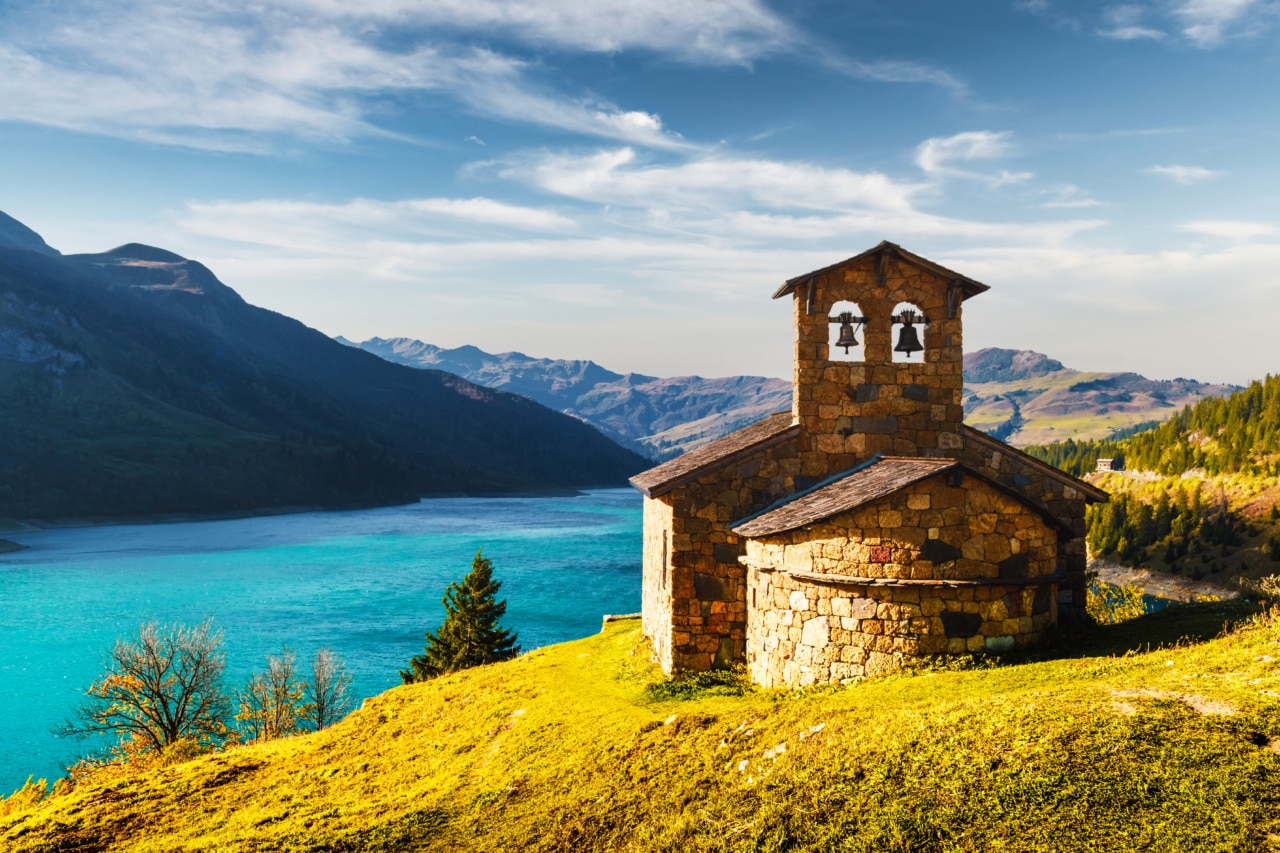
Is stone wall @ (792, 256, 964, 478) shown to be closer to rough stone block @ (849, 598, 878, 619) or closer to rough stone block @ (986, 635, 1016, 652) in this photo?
rough stone block @ (849, 598, 878, 619)

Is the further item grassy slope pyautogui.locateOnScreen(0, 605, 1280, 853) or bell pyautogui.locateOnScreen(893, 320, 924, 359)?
bell pyautogui.locateOnScreen(893, 320, 924, 359)

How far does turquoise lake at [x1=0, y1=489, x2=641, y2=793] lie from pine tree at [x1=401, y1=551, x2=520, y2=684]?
13.9m

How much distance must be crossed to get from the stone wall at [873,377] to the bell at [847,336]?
1.00 ft

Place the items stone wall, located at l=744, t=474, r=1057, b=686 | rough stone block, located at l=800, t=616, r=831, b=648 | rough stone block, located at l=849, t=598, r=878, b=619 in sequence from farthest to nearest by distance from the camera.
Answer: rough stone block, located at l=800, t=616, r=831, b=648 < rough stone block, located at l=849, t=598, r=878, b=619 < stone wall, located at l=744, t=474, r=1057, b=686

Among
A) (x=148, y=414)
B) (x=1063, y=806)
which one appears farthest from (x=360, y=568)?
(x=148, y=414)

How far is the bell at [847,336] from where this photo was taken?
1770 centimetres

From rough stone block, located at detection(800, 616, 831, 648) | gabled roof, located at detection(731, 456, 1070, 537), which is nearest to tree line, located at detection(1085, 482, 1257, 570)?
gabled roof, located at detection(731, 456, 1070, 537)

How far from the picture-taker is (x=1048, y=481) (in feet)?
57.8

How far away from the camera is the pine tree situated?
3269 centimetres

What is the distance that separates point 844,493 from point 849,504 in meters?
1.07

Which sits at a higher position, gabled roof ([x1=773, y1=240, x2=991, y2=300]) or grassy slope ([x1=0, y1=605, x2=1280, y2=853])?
gabled roof ([x1=773, y1=240, x2=991, y2=300])

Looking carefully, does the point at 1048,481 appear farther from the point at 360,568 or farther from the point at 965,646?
the point at 360,568

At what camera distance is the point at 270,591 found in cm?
7894

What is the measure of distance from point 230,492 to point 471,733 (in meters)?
162
